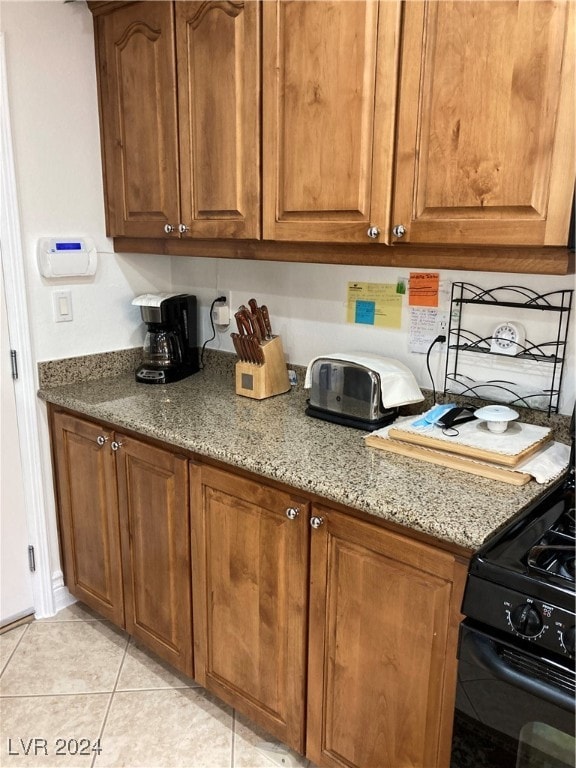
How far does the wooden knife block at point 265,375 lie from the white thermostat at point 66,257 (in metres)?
0.69

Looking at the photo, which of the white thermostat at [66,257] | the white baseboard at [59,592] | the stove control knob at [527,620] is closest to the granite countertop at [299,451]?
the stove control knob at [527,620]

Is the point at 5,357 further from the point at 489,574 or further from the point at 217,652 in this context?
the point at 489,574

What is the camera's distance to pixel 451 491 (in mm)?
1357

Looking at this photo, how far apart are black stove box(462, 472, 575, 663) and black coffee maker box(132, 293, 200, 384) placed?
4.74 feet

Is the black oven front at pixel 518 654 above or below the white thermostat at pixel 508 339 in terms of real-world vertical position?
below

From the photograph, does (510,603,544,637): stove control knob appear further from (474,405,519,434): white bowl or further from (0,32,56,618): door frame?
(0,32,56,618): door frame

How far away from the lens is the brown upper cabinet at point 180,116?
176cm

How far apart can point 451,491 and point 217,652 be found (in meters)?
0.91

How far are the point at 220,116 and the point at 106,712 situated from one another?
73.5 inches

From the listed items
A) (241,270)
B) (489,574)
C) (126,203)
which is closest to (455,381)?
(489,574)

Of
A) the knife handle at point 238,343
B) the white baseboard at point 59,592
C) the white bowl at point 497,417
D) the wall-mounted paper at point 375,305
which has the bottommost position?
the white baseboard at point 59,592

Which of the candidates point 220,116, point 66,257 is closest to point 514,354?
point 220,116

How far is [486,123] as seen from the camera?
1.34m

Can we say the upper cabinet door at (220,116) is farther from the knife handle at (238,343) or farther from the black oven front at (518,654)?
the black oven front at (518,654)
